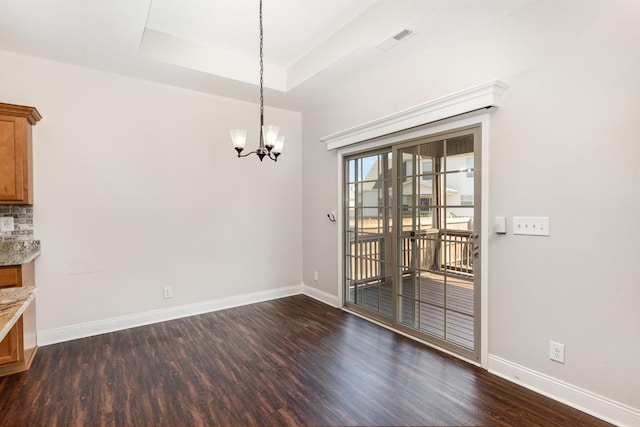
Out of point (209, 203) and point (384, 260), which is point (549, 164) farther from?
point (209, 203)

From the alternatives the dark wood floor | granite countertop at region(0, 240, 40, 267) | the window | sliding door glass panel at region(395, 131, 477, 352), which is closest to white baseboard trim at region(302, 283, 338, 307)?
the dark wood floor

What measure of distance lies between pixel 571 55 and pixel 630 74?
1.22ft

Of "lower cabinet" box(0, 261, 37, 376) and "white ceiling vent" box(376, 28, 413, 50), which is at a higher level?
"white ceiling vent" box(376, 28, 413, 50)

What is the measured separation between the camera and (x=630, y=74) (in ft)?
6.46

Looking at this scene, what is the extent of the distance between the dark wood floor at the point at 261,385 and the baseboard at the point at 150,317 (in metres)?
0.13

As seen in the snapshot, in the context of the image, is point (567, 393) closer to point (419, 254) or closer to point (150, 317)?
point (419, 254)

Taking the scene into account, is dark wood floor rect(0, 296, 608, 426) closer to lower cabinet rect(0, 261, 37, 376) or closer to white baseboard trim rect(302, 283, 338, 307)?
lower cabinet rect(0, 261, 37, 376)

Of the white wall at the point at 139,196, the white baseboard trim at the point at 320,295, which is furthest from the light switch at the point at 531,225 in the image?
the white wall at the point at 139,196

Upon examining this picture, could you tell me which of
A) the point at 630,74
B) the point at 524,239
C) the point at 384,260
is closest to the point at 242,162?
the point at 384,260

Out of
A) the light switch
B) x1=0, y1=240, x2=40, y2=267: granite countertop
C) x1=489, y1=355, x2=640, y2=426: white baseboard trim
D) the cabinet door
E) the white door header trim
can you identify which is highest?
the white door header trim

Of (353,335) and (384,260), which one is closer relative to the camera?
(353,335)

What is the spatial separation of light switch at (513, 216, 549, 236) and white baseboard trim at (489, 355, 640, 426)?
1.03 m

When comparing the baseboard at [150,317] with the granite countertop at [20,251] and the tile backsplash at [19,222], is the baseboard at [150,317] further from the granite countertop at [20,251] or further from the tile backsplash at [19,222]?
the tile backsplash at [19,222]

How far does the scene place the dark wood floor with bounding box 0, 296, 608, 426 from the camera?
209 centimetres
